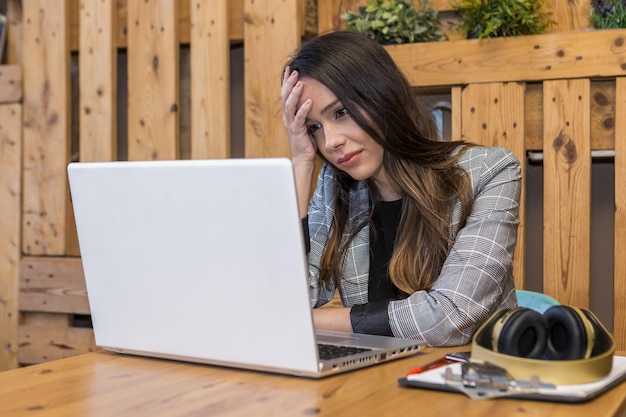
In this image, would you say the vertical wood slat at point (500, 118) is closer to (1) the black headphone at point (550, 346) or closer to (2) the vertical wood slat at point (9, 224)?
(1) the black headphone at point (550, 346)

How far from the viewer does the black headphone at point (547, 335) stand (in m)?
1.08

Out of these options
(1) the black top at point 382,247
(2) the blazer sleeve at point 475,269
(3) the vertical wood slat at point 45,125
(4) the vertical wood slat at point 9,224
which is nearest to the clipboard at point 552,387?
(2) the blazer sleeve at point 475,269

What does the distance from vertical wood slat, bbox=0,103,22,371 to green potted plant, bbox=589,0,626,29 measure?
8.51ft

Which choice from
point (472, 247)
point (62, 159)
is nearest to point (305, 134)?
point (472, 247)

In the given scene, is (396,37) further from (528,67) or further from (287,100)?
(287,100)

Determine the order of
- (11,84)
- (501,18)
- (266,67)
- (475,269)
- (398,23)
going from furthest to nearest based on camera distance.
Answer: (11,84) < (266,67) < (398,23) < (501,18) < (475,269)

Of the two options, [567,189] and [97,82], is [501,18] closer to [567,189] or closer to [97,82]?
[567,189]

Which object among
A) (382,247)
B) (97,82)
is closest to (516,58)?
(382,247)

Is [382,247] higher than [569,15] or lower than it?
lower

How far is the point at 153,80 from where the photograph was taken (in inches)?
141

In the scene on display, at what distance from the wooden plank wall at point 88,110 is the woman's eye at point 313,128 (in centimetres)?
131

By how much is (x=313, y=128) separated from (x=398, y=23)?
126 cm

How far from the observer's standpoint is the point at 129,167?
1208 millimetres

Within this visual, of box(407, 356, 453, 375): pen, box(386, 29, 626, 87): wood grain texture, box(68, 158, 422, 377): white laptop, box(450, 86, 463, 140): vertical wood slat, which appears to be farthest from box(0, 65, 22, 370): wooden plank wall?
box(407, 356, 453, 375): pen
